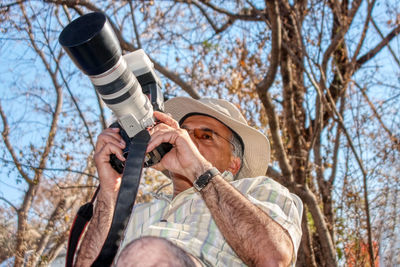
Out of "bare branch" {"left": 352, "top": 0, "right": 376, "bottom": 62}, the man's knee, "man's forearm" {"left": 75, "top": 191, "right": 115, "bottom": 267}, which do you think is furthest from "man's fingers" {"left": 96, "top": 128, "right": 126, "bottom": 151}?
"bare branch" {"left": 352, "top": 0, "right": 376, "bottom": 62}

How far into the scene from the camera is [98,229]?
2211 mm

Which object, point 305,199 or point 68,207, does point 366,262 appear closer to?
point 305,199

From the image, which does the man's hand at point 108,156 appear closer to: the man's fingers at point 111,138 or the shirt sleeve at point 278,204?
the man's fingers at point 111,138

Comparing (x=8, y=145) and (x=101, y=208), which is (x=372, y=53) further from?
(x=8, y=145)

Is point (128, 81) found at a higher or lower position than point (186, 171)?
higher

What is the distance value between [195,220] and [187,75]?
417cm

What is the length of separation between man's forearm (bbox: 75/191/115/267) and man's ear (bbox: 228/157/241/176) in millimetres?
874

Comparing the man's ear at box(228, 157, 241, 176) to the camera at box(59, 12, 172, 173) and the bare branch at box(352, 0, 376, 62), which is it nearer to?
the camera at box(59, 12, 172, 173)

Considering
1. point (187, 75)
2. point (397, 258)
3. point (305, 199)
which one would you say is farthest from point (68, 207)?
point (397, 258)

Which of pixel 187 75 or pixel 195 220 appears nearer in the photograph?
pixel 195 220

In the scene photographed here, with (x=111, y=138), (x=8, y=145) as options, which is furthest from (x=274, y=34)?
(x=8, y=145)

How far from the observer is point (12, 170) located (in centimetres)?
557

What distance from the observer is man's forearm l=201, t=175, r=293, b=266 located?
1768 mm

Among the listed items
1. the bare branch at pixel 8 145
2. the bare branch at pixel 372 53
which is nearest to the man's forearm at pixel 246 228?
the bare branch at pixel 372 53
